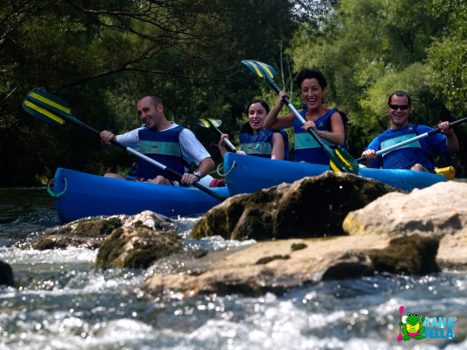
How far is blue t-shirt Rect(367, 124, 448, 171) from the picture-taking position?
28.4ft

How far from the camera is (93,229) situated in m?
→ 6.30

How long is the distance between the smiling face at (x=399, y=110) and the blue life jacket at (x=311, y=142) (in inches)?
22.3

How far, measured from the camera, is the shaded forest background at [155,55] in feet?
45.1

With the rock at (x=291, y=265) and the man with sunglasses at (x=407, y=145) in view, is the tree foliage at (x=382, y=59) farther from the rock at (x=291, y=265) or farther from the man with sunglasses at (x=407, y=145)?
the rock at (x=291, y=265)

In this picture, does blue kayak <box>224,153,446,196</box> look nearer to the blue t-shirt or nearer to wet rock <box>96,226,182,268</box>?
the blue t-shirt

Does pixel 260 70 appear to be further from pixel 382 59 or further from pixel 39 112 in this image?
pixel 382 59

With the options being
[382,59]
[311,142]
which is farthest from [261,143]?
[382,59]

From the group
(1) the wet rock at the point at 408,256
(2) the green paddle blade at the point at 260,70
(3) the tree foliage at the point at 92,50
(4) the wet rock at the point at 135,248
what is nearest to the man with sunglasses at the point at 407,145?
(2) the green paddle blade at the point at 260,70

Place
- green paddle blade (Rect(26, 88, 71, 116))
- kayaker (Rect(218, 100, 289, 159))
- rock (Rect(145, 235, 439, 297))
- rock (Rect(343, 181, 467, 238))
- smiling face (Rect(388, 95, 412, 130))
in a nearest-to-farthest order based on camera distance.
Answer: rock (Rect(145, 235, 439, 297))
rock (Rect(343, 181, 467, 238))
smiling face (Rect(388, 95, 412, 130))
green paddle blade (Rect(26, 88, 71, 116))
kayaker (Rect(218, 100, 289, 159))

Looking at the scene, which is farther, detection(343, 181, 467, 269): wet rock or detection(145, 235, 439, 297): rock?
detection(343, 181, 467, 269): wet rock

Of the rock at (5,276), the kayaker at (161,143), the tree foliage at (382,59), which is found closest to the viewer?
the rock at (5,276)

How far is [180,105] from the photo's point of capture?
105ft

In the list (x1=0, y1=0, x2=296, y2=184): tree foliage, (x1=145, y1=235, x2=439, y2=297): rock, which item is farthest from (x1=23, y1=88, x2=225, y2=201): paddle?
(x1=0, y1=0, x2=296, y2=184): tree foliage

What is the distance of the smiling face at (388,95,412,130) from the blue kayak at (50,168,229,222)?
218 cm
